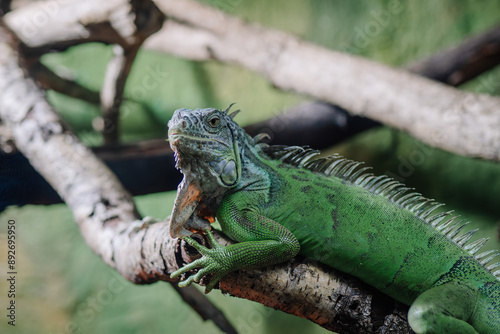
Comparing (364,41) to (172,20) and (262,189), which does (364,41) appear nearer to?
(172,20)

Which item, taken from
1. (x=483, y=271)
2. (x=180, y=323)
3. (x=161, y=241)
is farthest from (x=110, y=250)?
(x=180, y=323)

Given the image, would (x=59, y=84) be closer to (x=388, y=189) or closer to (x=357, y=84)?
(x=357, y=84)

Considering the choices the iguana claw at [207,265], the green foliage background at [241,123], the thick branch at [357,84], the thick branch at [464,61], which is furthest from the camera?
the green foliage background at [241,123]

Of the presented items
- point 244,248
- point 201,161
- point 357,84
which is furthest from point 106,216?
point 357,84

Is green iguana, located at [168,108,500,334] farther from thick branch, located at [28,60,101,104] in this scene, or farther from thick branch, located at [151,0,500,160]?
thick branch, located at [28,60,101,104]

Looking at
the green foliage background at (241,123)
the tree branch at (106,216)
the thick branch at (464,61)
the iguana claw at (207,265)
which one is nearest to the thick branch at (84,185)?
the tree branch at (106,216)

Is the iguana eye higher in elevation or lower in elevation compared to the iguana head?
higher

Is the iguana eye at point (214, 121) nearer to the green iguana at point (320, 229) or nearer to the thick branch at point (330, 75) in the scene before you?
the green iguana at point (320, 229)

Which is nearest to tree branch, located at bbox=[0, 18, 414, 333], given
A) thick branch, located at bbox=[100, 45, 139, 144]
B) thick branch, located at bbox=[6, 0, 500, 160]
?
thick branch, located at bbox=[6, 0, 500, 160]
